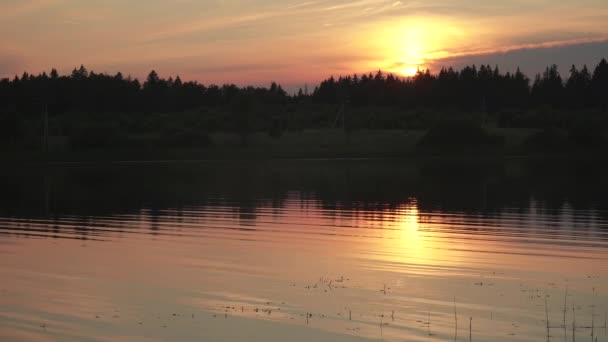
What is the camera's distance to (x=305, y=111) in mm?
169125

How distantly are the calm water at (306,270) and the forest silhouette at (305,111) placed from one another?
71130 millimetres

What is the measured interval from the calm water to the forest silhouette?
2800 inches

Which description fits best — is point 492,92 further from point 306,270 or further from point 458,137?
point 306,270

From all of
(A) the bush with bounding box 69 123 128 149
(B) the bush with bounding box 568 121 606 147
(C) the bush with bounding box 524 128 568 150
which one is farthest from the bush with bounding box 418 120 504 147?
(A) the bush with bounding box 69 123 128 149

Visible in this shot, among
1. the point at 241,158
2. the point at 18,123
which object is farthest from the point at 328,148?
the point at 18,123

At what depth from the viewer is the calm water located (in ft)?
42.5

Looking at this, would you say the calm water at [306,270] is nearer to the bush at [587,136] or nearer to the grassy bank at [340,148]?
the grassy bank at [340,148]

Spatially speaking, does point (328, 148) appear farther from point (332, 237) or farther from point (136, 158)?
point (332, 237)

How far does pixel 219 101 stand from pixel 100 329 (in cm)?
18576

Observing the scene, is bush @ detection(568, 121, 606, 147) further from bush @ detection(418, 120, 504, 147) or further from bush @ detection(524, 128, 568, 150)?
bush @ detection(418, 120, 504, 147)

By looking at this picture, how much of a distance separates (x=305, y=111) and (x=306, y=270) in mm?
151323

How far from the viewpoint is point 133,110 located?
174125 millimetres

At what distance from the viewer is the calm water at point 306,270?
13.0m

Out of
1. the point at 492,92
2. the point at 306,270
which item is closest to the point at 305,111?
the point at 492,92
